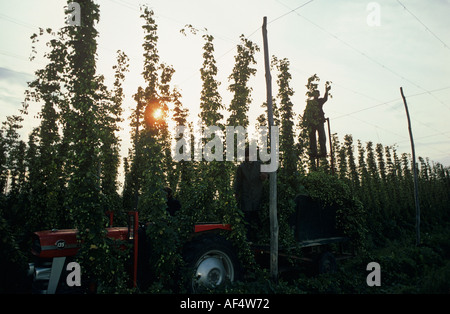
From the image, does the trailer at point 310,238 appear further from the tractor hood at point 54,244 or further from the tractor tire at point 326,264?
the tractor hood at point 54,244

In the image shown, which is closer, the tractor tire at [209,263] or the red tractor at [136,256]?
the red tractor at [136,256]

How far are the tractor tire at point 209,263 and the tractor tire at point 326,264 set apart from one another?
2.39m

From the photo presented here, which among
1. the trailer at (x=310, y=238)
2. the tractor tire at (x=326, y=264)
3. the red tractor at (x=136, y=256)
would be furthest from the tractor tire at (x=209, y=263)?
the tractor tire at (x=326, y=264)

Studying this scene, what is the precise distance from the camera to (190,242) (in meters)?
4.79

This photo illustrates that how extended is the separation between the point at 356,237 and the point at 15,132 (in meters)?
26.2

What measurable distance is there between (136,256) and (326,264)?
4.75 metres

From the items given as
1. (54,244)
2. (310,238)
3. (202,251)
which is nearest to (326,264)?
(310,238)

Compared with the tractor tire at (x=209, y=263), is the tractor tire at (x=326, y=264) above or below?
below

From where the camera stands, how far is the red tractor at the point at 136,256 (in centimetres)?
395

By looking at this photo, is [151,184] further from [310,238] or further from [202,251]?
[310,238]

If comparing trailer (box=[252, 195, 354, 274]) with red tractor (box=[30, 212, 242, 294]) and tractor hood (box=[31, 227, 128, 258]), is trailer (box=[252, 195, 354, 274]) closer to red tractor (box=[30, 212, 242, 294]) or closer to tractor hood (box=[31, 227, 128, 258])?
red tractor (box=[30, 212, 242, 294])

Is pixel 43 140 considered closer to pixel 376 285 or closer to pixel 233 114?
pixel 233 114

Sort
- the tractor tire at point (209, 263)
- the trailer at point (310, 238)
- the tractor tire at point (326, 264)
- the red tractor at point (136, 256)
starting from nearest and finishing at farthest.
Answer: the red tractor at point (136, 256) → the tractor tire at point (209, 263) → the trailer at point (310, 238) → the tractor tire at point (326, 264)

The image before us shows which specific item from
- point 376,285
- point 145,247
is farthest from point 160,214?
point 376,285
